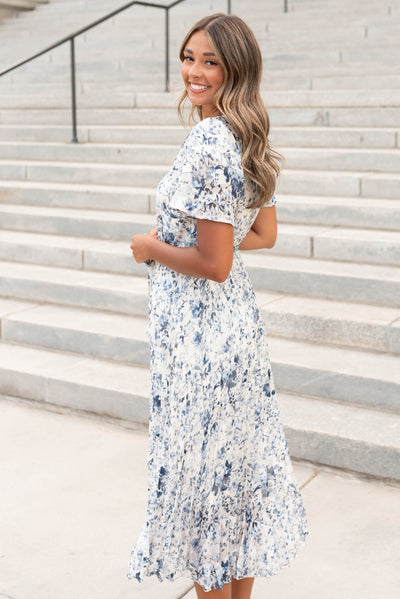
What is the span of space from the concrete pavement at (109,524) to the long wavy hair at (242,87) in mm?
1616

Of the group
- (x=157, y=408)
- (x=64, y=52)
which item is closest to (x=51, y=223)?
(x=157, y=408)

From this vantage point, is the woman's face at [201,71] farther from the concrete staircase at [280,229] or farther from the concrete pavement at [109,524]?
the concrete staircase at [280,229]

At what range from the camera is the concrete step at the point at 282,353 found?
4141mm

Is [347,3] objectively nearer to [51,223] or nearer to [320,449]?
Answer: [51,223]

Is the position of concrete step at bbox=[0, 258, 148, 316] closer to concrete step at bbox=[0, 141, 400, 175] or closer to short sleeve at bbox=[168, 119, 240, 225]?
concrete step at bbox=[0, 141, 400, 175]

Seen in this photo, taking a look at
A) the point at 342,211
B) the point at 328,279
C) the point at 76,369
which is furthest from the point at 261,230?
the point at 342,211

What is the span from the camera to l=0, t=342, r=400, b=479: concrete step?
3771 millimetres

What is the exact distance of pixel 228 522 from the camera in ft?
7.97

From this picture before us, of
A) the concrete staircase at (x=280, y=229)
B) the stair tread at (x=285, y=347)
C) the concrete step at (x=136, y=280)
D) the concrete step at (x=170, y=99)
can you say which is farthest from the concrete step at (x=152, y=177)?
the stair tread at (x=285, y=347)

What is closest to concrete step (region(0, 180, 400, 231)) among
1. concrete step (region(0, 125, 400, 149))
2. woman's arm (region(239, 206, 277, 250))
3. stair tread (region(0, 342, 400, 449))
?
concrete step (region(0, 125, 400, 149))

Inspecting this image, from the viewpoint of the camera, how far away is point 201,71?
6.97 feet

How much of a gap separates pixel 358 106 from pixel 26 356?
387 centimetres

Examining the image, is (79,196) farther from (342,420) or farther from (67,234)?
(342,420)

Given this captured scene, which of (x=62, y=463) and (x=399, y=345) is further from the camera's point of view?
(x=399, y=345)
